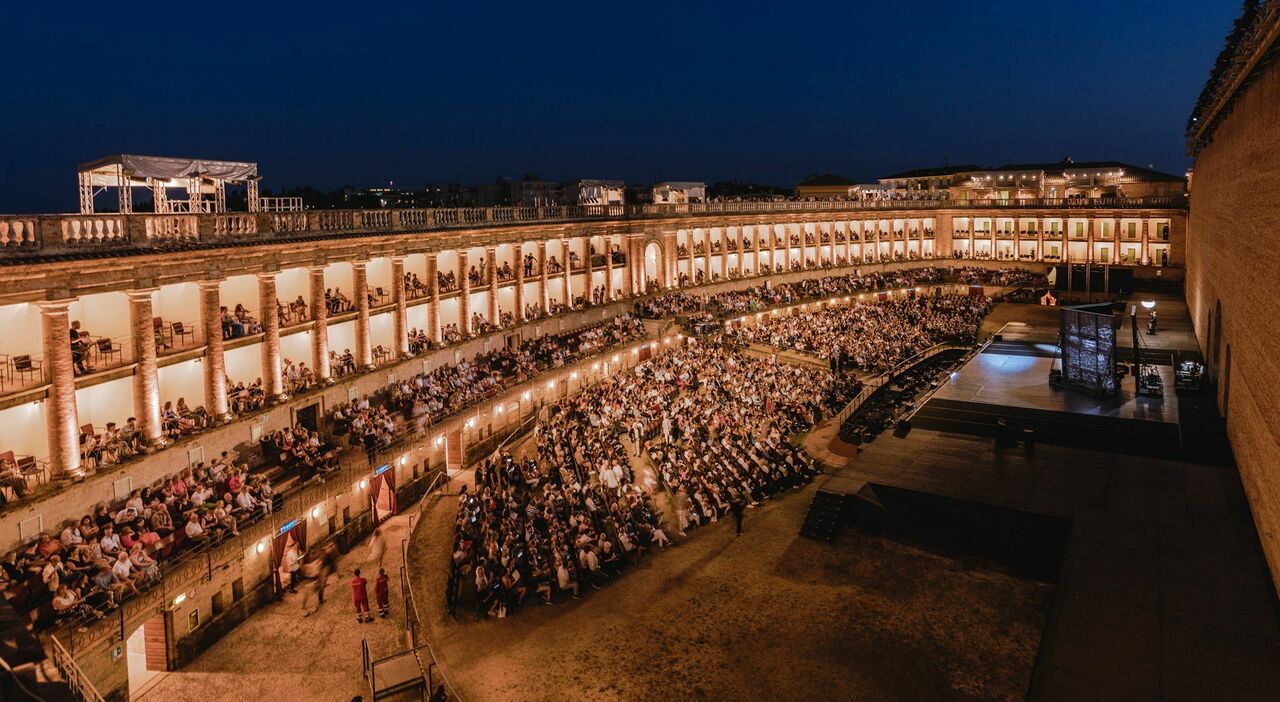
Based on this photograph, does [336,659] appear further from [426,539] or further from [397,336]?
[397,336]

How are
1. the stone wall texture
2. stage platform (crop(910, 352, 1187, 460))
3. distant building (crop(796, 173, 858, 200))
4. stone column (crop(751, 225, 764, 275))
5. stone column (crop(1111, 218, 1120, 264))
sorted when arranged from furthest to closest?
distant building (crop(796, 173, 858, 200)), stone column (crop(1111, 218, 1120, 264)), stone column (crop(751, 225, 764, 275)), stage platform (crop(910, 352, 1187, 460)), the stone wall texture

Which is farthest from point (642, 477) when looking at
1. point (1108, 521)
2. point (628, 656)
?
point (1108, 521)

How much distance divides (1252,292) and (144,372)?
32313 mm

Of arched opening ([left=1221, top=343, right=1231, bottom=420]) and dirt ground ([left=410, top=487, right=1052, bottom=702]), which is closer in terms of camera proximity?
dirt ground ([left=410, top=487, right=1052, bottom=702])

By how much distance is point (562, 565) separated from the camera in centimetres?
2333

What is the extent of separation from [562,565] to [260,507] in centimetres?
926

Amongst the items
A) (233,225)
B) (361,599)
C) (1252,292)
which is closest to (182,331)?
(233,225)

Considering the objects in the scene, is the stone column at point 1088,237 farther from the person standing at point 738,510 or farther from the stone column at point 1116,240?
the person standing at point 738,510

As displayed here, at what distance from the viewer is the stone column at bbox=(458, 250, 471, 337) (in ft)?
140

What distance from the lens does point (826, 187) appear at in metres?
114

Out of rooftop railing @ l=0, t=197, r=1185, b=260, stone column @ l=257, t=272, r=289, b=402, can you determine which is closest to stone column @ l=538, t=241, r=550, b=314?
rooftop railing @ l=0, t=197, r=1185, b=260

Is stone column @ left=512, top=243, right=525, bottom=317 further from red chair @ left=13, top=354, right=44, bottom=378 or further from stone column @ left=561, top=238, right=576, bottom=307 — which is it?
red chair @ left=13, top=354, right=44, bottom=378

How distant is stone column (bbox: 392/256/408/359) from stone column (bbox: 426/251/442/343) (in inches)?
84.6

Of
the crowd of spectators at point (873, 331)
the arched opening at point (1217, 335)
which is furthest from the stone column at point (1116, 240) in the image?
the arched opening at point (1217, 335)
